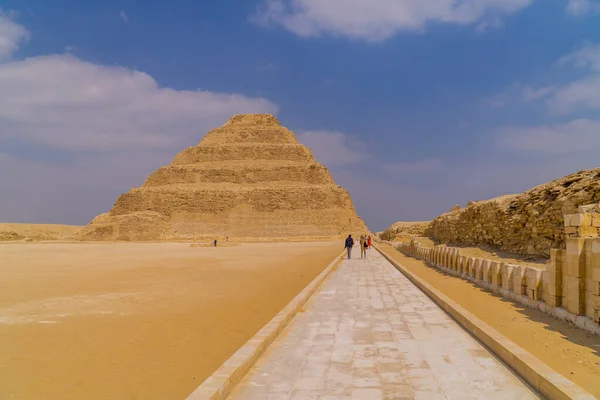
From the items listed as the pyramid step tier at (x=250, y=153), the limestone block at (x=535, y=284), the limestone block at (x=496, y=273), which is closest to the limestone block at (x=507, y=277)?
the limestone block at (x=496, y=273)

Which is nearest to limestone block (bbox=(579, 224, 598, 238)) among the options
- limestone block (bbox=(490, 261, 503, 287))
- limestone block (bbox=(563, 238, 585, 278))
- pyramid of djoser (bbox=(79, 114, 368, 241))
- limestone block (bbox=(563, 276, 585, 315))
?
limestone block (bbox=(563, 238, 585, 278))

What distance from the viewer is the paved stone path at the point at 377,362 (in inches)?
171

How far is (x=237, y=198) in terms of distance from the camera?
76312 millimetres

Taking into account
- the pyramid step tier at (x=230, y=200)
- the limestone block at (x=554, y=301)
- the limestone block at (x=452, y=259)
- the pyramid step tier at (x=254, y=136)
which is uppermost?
the pyramid step tier at (x=254, y=136)

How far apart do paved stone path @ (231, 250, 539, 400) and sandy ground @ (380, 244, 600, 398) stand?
0.68m

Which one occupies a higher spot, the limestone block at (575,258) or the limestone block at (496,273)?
the limestone block at (575,258)

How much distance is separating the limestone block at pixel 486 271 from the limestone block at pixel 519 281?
1843mm

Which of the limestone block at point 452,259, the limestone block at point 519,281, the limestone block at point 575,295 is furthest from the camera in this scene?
the limestone block at point 452,259

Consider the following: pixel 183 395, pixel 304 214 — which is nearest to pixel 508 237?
pixel 183 395

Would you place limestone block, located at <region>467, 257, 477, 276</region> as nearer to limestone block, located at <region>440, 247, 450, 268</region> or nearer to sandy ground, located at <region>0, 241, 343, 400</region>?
limestone block, located at <region>440, 247, 450, 268</region>

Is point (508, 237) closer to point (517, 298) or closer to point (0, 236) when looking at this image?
point (517, 298)

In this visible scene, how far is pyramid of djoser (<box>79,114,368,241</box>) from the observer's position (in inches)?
2746

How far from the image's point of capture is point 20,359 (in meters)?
5.93

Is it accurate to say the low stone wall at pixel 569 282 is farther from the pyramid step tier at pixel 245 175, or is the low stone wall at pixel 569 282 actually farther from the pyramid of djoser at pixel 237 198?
the pyramid step tier at pixel 245 175
